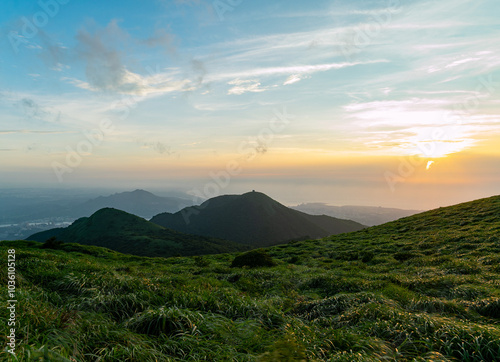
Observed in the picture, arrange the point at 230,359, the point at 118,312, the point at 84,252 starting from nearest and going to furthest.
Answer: the point at 230,359 < the point at 118,312 < the point at 84,252

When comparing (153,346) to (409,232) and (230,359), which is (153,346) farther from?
(409,232)

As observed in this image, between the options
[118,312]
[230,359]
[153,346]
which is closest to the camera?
[230,359]

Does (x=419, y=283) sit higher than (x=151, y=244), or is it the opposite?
(x=419, y=283)

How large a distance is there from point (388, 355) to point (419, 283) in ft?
32.7

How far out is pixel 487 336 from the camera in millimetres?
5918

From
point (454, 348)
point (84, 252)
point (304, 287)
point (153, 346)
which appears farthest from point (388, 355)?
point (84, 252)

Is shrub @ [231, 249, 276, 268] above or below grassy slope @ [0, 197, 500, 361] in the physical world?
below

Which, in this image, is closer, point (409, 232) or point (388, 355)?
point (388, 355)

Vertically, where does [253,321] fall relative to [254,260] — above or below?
above

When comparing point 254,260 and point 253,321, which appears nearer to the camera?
point 253,321

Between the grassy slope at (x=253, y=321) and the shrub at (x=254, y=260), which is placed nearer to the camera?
the grassy slope at (x=253, y=321)

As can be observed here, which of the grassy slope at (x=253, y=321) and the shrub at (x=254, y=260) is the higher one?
the grassy slope at (x=253, y=321)

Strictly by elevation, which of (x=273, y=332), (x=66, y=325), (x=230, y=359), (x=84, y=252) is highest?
(x=66, y=325)

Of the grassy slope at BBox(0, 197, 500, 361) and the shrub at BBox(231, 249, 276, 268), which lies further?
the shrub at BBox(231, 249, 276, 268)
